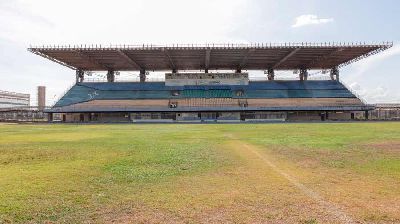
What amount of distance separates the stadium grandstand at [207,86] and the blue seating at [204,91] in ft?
0.72

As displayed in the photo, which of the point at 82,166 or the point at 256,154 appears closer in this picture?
the point at 82,166

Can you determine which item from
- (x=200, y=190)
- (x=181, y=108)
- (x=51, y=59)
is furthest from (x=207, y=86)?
(x=200, y=190)

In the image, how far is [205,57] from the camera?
7856 centimetres

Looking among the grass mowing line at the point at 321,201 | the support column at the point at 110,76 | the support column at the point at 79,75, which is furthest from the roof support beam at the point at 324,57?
the grass mowing line at the point at 321,201

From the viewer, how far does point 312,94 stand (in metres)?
85.2

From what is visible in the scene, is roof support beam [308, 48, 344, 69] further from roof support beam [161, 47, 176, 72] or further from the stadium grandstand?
roof support beam [161, 47, 176, 72]

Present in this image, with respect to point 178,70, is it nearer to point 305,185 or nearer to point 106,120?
point 106,120

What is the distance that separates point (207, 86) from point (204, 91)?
2.17 meters

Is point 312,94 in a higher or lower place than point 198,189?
higher

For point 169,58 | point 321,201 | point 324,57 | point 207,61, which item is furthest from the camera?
point 207,61

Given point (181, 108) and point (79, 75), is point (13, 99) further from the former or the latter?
point (181, 108)

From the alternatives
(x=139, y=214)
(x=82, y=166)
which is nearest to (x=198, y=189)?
(x=139, y=214)

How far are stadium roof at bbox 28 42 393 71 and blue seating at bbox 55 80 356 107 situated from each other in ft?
13.3

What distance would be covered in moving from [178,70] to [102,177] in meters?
81.3
